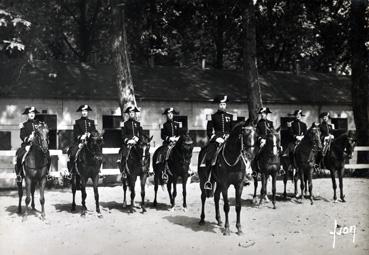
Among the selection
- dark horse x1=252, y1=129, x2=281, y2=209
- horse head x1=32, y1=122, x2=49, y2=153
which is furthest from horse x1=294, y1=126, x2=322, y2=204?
horse head x1=32, y1=122, x2=49, y2=153

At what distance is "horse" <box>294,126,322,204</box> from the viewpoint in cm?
1587

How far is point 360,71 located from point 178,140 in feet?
41.4

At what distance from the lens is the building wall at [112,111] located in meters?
22.4

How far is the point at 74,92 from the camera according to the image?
23.9 m

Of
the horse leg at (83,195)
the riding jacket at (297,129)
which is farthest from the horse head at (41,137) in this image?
the riding jacket at (297,129)

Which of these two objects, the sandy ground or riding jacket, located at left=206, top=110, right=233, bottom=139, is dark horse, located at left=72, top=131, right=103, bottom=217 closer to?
the sandy ground

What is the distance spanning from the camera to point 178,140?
47.6 ft

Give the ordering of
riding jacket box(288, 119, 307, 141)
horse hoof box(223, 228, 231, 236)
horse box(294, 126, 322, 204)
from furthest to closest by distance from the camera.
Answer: riding jacket box(288, 119, 307, 141), horse box(294, 126, 322, 204), horse hoof box(223, 228, 231, 236)

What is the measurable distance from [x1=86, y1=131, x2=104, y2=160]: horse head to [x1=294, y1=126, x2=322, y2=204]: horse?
654cm

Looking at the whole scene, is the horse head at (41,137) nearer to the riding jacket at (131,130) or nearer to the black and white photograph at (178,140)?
the black and white photograph at (178,140)

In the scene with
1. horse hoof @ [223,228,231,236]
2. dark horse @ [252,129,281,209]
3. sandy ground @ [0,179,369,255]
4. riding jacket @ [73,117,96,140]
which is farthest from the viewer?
dark horse @ [252,129,281,209]

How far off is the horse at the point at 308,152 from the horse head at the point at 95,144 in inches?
257

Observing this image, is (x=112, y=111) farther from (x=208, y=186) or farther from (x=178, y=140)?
(x=208, y=186)

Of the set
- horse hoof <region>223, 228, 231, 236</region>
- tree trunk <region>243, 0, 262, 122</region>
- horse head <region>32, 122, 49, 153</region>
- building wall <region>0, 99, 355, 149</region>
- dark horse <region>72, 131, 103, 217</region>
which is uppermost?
tree trunk <region>243, 0, 262, 122</region>
